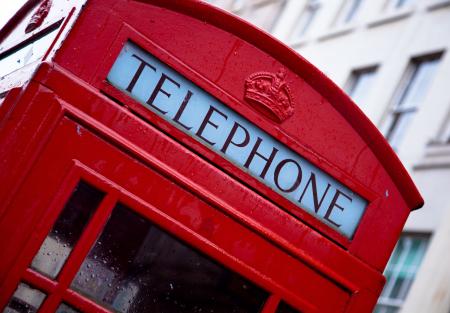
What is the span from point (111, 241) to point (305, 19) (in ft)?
50.1

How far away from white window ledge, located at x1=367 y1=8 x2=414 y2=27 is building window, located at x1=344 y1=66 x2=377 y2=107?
1.04m

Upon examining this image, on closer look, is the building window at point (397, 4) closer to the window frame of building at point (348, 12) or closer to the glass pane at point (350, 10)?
the window frame of building at point (348, 12)

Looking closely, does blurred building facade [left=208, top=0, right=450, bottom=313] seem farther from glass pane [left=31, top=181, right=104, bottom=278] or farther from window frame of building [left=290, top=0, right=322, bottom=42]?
glass pane [left=31, top=181, right=104, bottom=278]

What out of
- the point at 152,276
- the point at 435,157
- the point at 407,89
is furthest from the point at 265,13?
the point at 152,276

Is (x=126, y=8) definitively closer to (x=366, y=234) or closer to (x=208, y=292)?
(x=208, y=292)

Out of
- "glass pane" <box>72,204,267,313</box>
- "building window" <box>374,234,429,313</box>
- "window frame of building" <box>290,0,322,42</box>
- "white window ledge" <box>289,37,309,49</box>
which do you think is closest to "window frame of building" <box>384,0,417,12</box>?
"white window ledge" <box>289,37,309,49</box>

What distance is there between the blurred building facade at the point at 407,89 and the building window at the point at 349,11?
26mm

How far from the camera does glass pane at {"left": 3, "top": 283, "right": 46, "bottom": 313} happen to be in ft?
7.64

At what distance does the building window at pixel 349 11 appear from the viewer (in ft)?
50.1

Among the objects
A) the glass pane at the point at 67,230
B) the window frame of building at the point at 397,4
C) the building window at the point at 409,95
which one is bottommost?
the glass pane at the point at 67,230

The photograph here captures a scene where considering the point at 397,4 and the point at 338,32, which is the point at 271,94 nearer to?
the point at 397,4

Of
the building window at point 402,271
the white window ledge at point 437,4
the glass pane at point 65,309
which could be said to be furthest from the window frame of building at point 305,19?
the glass pane at point 65,309

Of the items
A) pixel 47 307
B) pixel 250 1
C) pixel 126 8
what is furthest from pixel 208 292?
pixel 250 1

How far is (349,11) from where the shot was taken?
15500 millimetres
